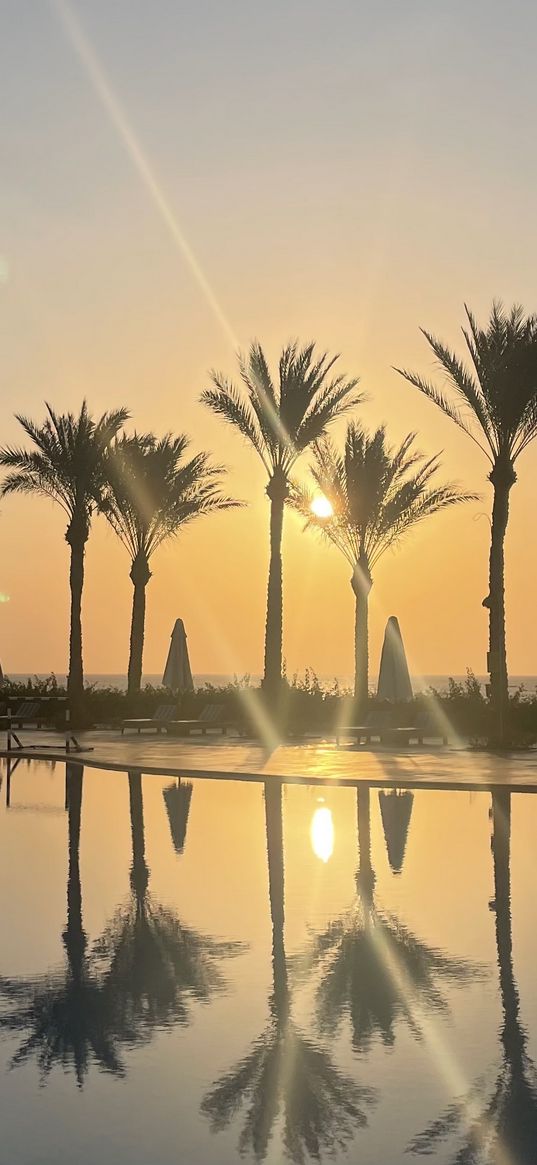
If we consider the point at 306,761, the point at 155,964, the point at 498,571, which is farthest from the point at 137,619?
the point at 155,964

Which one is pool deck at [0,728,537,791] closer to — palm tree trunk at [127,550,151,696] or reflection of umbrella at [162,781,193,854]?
reflection of umbrella at [162,781,193,854]

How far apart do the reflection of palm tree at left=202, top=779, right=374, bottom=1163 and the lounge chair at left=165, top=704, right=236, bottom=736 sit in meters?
28.3

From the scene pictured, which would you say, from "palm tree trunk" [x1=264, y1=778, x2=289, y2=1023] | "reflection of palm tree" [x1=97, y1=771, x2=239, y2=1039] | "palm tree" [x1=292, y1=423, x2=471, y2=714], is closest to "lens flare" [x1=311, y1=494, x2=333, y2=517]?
"palm tree" [x1=292, y1=423, x2=471, y2=714]

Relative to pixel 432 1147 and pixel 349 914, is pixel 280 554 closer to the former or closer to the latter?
pixel 349 914

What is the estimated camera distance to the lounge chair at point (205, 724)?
117ft

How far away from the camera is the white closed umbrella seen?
37625 millimetres

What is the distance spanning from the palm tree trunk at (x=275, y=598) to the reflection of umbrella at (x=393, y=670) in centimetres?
309

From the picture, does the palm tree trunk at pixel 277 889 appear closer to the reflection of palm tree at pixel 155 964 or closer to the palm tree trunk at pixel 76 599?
the reflection of palm tree at pixel 155 964

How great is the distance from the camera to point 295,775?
21859 mm

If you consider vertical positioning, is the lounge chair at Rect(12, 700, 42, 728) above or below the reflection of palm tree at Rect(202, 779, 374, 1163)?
above

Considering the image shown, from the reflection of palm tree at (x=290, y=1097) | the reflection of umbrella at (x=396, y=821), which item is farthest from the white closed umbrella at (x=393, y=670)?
the reflection of palm tree at (x=290, y=1097)

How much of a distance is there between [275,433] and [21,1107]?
1243 inches

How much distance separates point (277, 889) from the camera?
11.8m

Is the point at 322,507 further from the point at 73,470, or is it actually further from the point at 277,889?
the point at 277,889
